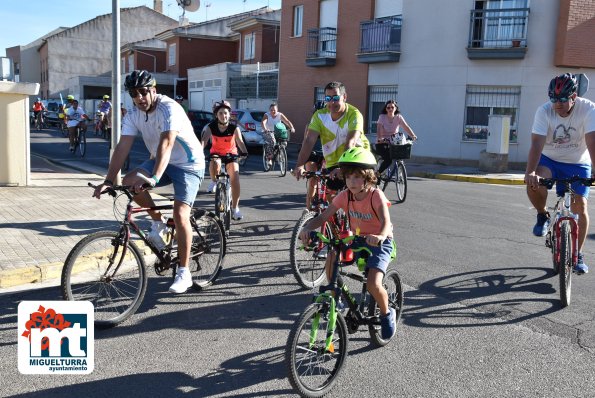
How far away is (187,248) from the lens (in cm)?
527

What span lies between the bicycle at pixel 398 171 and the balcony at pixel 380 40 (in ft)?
38.8

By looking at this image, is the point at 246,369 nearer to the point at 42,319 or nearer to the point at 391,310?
the point at 391,310

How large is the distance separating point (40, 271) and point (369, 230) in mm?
3359

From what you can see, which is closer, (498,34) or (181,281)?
(181,281)

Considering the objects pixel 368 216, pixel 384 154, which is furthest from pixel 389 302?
pixel 384 154

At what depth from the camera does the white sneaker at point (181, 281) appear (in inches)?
204

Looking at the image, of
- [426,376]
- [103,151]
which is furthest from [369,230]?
[103,151]

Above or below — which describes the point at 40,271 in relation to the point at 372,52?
below

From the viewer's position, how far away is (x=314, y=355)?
361cm

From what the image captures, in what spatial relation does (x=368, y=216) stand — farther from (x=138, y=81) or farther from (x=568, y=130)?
(x=568, y=130)

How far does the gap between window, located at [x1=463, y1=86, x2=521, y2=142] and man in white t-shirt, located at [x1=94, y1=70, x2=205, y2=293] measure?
16.7 metres

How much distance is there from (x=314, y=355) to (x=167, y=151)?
7.30ft

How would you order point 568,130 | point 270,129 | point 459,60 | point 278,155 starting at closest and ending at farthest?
point 568,130
point 278,155
point 270,129
point 459,60

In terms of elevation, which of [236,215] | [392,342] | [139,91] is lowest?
[392,342]
